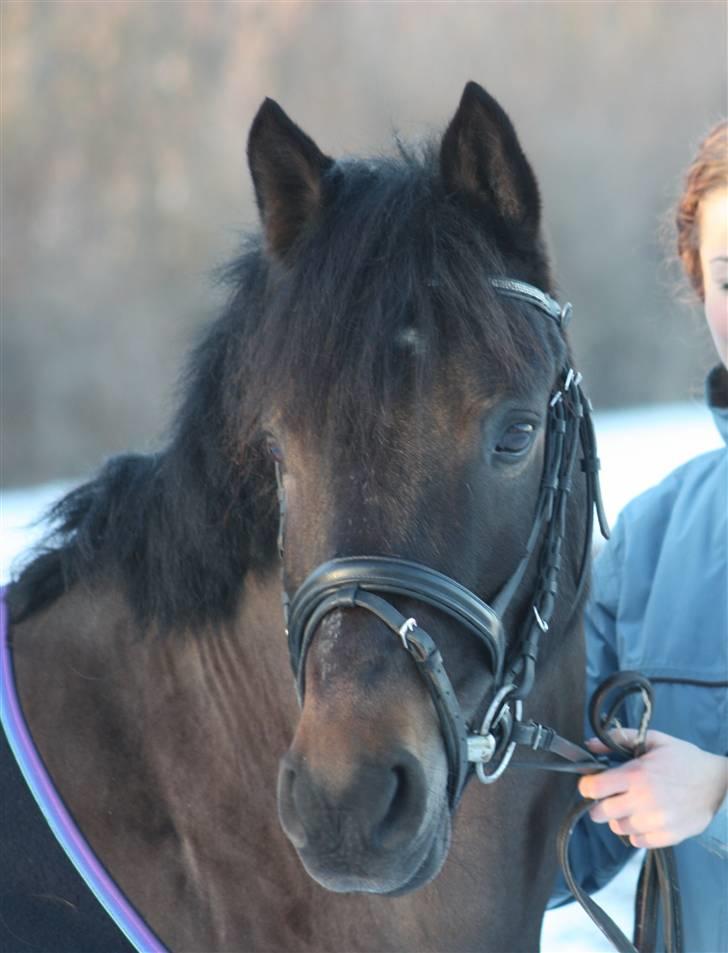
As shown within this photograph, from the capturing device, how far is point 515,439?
187 cm

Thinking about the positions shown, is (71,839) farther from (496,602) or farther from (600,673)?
(600,673)

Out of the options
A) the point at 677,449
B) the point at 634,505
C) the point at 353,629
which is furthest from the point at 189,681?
the point at 677,449

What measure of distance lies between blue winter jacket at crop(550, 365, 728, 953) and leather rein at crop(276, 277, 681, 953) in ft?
0.69

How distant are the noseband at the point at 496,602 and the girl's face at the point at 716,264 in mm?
509

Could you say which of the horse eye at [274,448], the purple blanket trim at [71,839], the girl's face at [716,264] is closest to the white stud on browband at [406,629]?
the horse eye at [274,448]

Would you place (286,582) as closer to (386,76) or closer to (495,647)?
(495,647)

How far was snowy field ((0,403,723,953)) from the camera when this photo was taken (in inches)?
116

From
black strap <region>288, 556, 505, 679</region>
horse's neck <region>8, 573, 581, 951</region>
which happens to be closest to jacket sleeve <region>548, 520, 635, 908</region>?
horse's neck <region>8, 573, 581, 951</region>

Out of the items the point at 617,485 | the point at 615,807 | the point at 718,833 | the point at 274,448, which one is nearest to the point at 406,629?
the point at 274,448

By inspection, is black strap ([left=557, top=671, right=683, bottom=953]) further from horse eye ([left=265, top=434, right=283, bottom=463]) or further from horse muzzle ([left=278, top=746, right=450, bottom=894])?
horse eye ([left=265, top=434, right=283, bottom=463])

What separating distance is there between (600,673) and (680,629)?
0.28 m

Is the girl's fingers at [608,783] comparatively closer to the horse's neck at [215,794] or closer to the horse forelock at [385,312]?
the horse's neck at [215,794]

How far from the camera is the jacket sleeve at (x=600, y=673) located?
2629 mm

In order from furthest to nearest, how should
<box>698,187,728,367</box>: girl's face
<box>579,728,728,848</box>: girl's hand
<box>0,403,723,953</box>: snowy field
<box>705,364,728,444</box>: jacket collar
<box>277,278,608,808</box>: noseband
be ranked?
<box>0,403,723,953</box>: snowy field, <box>705,364,728,444</box>: jacket collar, <box>698,187,728,367</box>: girl's face, <box>579,728,728,848</box>: girl's hand, <box>277,278,608,808</box>: noseband
